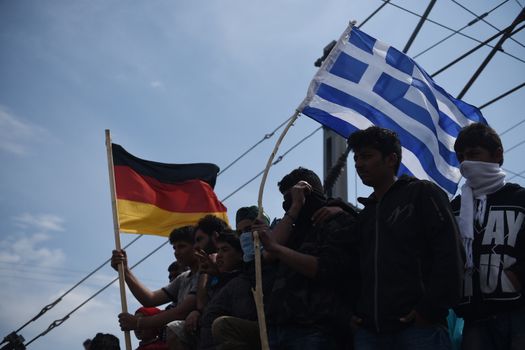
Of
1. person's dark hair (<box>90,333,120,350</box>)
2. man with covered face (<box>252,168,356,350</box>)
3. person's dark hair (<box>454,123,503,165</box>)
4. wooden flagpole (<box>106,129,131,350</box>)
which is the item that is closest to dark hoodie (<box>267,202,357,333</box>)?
man with covered face (<box>252,168,356,350</box>)

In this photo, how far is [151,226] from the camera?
5.66m

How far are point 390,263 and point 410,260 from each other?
10cm

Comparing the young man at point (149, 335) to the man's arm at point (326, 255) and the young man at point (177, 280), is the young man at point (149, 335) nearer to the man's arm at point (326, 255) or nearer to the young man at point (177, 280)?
the young man at point (177, 280)

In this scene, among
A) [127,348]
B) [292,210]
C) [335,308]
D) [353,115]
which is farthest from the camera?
[353,115]

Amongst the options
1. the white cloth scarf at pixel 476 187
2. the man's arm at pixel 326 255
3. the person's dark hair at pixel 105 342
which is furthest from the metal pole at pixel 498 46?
the person's dark hair at pixel 105 342

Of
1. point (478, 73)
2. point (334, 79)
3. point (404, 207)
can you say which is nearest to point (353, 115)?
point (334, 79)

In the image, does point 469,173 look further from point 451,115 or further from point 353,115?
point 451,115

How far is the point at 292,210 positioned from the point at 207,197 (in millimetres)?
2965

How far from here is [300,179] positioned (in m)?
3.64

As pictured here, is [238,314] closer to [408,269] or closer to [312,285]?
[312,285]

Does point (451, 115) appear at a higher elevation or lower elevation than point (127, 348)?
higher

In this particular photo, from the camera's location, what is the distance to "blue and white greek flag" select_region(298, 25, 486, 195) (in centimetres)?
454

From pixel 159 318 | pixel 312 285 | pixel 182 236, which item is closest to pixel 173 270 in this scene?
pixel 182 236

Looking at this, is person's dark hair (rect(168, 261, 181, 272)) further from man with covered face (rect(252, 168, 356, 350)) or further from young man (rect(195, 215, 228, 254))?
man with covered face (rect(252, 168, 356, 350))
